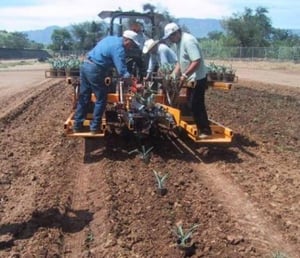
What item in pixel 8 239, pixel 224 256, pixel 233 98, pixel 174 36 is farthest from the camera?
pixel 233 98

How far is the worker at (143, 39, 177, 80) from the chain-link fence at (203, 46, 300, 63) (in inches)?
1656

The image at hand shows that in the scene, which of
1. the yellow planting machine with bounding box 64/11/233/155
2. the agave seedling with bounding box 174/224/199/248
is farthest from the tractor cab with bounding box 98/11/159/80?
the agave seedling with bounding box 174/224/199/248

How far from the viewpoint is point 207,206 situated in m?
6.42

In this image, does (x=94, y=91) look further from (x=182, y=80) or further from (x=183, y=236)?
(x=183, y=236)

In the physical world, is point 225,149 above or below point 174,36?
below

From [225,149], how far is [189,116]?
1.07 m

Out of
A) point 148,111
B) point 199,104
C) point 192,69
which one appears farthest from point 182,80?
point 148,111

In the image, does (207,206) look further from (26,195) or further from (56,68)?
(56,68)

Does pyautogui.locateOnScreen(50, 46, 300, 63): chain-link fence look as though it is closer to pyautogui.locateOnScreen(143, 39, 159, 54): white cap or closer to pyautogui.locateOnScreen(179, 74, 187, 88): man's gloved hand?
pyautogui.locateOnScreen(143, 39, 159, 54): white cap

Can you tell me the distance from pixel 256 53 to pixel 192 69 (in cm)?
5279

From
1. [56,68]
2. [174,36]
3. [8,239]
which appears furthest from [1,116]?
[8,239]

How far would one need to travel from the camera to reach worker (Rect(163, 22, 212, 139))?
29.3 ft

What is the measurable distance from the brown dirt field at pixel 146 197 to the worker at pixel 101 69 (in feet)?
2.07

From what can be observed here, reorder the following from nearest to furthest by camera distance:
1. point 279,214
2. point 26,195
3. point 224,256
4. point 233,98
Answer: point 224,256 < point 279,214 < point 26,195 < point 233,98
